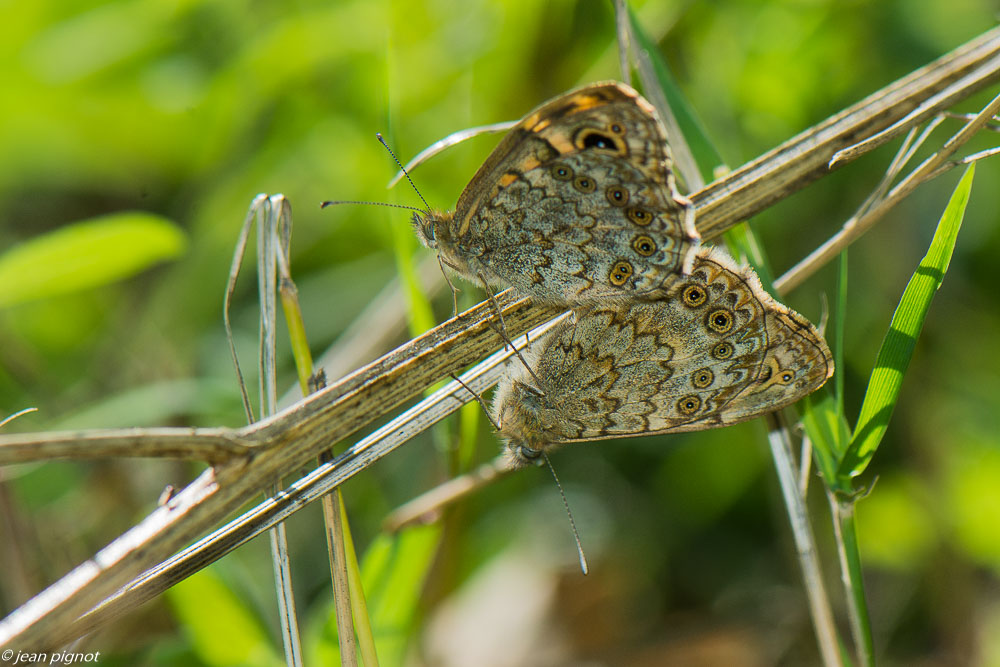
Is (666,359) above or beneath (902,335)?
above

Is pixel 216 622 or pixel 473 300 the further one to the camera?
pixel 473 300

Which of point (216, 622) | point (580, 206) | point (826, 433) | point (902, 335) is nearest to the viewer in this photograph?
point (902, 335)

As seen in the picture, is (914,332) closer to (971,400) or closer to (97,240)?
(971,400)

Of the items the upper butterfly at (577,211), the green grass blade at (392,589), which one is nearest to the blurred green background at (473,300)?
the green grass blade at (392,589)

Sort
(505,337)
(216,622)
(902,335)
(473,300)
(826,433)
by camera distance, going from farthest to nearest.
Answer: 1. (473,300)
2. (216,622)
3. (505,337)
4. (826,433)
5. (902,335)

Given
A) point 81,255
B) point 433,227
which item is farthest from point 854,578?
point 81,255

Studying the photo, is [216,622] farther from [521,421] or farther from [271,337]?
[521,421]

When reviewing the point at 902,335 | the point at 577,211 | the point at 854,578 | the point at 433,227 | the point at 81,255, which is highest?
the point at 81,255
